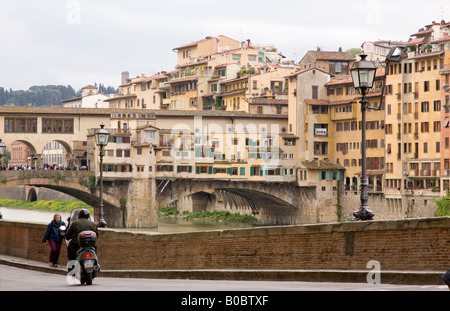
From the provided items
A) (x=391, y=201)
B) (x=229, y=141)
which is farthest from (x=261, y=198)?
(x=391, y=201)

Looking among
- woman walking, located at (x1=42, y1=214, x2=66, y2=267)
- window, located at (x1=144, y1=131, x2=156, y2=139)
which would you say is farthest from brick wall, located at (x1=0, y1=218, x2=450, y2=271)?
window, located at (x1=144, y1=131, x2=156, y2=139)

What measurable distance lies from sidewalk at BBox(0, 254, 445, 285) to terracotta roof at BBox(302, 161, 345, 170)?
62.3 m

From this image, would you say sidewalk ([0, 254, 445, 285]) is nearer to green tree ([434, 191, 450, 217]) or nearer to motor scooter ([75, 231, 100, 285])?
motor scooter ([75, 231, 100, 285])

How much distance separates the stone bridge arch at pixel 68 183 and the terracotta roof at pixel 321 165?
15429 mm

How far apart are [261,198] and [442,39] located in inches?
865

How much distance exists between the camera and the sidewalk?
1458 centimetres

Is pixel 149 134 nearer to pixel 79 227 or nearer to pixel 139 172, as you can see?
pixel 139 172

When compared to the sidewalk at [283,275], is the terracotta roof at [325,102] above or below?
above

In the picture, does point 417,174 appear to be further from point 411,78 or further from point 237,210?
point 237,210

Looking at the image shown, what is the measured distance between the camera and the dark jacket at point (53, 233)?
69.6 ft

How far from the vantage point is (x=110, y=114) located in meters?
84.3

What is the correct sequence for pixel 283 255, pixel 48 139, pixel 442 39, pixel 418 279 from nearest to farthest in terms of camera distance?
pixel 418 279 → pixel 283 255 → pixel 442 39 → pixel 48 139

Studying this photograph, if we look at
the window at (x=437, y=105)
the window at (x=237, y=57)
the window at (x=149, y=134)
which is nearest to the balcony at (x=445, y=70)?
the window at (x=437, y=105)

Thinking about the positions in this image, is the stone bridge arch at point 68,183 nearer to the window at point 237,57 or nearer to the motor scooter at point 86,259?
the window at point 237,57
